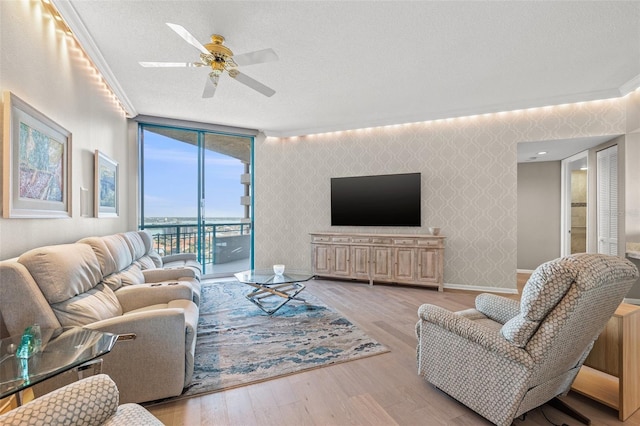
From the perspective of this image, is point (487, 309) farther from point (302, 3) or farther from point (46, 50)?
point (46, 50)

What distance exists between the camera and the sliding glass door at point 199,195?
5.02 meters

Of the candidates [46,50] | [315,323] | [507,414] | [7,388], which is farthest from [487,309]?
[46,50]

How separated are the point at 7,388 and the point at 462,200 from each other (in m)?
5.05

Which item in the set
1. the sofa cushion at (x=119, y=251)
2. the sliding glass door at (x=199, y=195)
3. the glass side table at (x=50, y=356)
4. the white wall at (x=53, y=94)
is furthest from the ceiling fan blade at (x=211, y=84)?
the sliding glass door at (x=199, y=195)

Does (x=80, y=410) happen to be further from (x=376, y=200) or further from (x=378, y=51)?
(x=376, y=200)

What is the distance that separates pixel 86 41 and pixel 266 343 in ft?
10.4

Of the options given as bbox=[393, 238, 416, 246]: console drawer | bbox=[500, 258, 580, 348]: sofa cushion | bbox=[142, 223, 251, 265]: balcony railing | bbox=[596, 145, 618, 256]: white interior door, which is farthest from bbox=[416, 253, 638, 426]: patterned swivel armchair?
bbox=[142, 223, 251, 265]: balcony railing

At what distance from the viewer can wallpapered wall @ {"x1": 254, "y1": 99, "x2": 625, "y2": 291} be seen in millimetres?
4277

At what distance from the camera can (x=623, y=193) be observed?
3.77 metres

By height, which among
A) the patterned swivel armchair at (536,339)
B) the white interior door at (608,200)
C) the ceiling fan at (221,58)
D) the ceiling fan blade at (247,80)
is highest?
the ceiling fan at (221,58)

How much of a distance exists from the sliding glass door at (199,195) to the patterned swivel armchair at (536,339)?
4580mm

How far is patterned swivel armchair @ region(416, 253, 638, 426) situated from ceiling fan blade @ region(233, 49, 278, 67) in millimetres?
2281

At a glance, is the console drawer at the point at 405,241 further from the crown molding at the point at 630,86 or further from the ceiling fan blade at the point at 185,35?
the ceiling fan blade at the point at 185,35

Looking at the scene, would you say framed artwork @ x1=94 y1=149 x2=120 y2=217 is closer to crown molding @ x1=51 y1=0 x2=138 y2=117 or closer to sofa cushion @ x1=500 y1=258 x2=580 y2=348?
crown molding @ x1=51 y1=0 x2=138 y2=117
